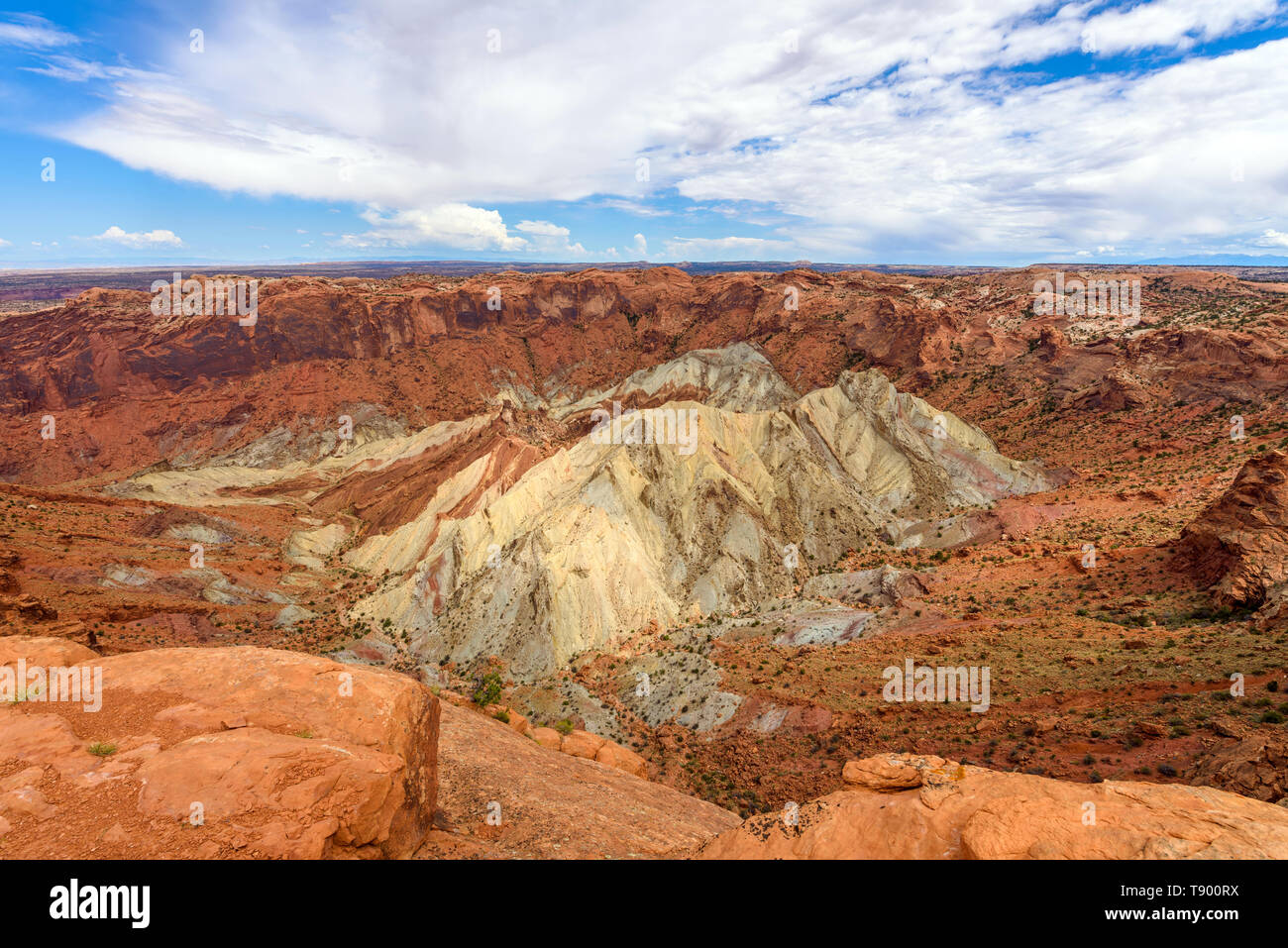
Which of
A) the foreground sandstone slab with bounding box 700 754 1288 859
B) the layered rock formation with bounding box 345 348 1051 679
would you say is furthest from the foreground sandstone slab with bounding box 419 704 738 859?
the layered rock formation with bounding box 345 348 1051 679

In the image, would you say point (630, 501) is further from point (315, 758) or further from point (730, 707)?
point (315, 758)

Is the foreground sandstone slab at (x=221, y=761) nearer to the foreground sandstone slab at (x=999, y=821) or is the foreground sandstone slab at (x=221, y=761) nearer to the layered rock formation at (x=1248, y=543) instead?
the foreground sandstone slab at (x=999, y=821)

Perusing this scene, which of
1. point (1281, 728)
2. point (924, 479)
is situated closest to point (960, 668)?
point (1281, 728)

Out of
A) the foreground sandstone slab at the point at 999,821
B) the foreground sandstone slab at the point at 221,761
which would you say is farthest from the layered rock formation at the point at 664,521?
the foreground sandstone slab at the point at 999,821

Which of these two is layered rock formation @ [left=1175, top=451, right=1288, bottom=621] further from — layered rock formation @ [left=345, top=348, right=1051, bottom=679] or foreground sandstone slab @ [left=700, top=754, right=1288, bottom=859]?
foreground sandstone slab @ [left=700, top=754, right=1288, bottom=859]

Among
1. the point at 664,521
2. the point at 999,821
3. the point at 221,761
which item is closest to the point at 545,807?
the point at 221,761
